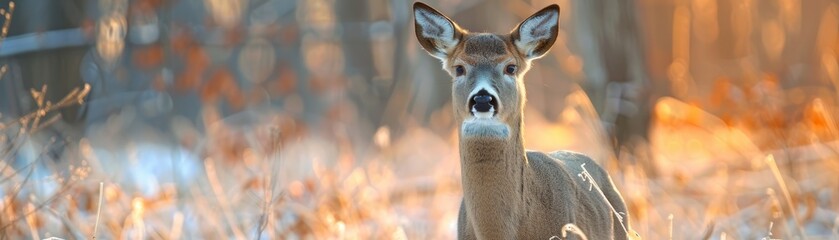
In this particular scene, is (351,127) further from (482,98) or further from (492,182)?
(482,98)

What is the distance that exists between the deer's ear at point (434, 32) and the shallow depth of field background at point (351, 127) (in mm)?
823

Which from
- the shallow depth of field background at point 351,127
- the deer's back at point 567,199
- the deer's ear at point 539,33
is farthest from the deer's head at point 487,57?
the shallow depth of field background at point 351,127

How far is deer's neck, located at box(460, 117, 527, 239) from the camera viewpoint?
489 cm

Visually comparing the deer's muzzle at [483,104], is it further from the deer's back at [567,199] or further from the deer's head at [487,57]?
the deer's back at [567,199]

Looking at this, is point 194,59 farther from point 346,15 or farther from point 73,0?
point 346,15

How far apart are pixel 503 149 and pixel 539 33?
0.62 meters

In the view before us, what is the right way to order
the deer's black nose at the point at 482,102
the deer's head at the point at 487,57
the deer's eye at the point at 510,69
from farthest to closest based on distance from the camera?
1. the deer's eye at the point at 510,69
2. the deer's head at the point at 487,57
3. the deer's black nose at the point at 482,102

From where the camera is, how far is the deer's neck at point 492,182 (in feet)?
16.1

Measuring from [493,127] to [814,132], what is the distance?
4517mm

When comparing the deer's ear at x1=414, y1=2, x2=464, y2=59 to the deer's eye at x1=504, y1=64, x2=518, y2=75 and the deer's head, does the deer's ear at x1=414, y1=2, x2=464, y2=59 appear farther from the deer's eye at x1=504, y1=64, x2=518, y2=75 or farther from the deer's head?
the deer's eye at x1=504, y1=64, x2=518, y2=75

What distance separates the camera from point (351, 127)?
1470 centimetres

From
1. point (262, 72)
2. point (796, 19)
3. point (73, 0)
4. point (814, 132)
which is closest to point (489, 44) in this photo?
point (814, 132)

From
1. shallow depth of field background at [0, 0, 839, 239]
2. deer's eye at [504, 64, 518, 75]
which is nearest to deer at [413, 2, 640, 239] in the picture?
deer's eye at [504, 64, 518, 75]

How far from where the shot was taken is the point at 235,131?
1180 cm
